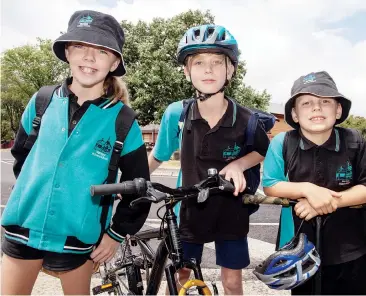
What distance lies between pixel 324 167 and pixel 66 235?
5.82 feet

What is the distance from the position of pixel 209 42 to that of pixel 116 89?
0.91 meters

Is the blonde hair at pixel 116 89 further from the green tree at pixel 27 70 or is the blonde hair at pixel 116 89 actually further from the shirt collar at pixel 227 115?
the green tree at pixel 27 70

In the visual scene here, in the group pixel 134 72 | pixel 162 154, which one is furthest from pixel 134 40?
pixel 162 154

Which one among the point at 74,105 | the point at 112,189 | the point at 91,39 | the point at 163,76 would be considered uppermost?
the point at 163,76

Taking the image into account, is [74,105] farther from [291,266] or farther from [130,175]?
[291,266]

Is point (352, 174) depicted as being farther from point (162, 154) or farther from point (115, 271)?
point (115, 271)

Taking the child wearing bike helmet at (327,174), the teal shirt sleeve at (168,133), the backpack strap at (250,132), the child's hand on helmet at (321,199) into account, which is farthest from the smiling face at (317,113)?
the teal shirt sleeve at (168,133)

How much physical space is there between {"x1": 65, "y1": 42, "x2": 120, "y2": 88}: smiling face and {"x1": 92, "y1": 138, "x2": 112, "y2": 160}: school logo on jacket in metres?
0.42

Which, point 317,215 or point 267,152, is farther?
point 267,152

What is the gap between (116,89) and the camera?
8.74ft

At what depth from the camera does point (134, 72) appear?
33.3m

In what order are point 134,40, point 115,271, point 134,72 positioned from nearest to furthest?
point 115,271 < point 134,72 < point 134,40

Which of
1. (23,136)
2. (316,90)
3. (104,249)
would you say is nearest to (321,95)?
(316,90)

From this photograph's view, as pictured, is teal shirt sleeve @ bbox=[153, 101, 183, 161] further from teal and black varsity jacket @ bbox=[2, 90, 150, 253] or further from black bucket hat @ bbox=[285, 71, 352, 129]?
black bucket hat @ bbox=[285, 71, 352, 129]
